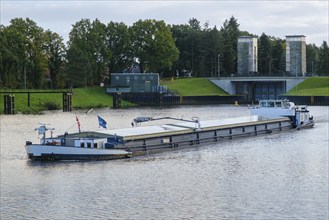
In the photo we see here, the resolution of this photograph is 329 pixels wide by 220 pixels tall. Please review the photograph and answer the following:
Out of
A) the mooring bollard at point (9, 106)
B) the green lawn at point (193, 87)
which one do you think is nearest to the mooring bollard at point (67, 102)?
the mooring bollard at point (9, 106)

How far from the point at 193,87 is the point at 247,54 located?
930 inches

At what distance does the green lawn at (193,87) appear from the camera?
550ft

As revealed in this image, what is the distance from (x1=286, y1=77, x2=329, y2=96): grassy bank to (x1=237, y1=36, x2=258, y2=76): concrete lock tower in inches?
847

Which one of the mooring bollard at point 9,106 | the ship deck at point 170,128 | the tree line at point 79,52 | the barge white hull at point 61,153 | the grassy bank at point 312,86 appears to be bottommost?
the barge white hull at point 61,153

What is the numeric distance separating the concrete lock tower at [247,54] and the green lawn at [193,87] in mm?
14077

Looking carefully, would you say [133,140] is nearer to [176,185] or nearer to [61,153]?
[61,153]

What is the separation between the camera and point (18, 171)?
162 feet

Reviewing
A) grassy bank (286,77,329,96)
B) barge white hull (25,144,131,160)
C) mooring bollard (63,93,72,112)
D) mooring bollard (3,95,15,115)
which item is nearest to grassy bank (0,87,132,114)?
mooring bollard (3,95,15,115)

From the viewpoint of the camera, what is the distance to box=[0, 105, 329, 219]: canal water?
37.1m

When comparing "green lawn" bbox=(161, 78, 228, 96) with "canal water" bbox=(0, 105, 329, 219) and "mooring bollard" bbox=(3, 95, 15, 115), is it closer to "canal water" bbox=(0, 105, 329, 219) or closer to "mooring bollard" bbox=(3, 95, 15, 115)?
"mooring bollard" bbox=(3, 95, 15, 115)

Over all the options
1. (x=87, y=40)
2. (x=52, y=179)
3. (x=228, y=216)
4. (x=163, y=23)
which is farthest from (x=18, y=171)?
(x=163, y=23)

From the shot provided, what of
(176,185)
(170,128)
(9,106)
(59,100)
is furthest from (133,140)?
(59,100)

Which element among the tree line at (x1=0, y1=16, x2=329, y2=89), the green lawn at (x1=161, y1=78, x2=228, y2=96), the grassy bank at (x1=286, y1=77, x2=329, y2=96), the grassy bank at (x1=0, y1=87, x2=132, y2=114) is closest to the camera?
the grassy bank at (x1=0, y1=87, x2=132, y2=114)

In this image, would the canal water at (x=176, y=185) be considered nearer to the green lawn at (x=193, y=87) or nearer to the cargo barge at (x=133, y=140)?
the cargo barge at (x=133, y=140)
